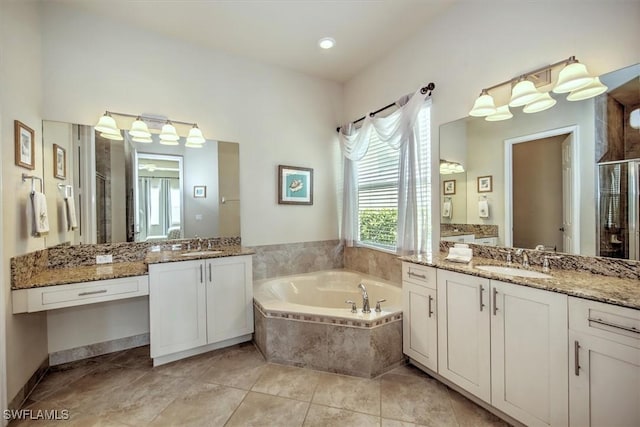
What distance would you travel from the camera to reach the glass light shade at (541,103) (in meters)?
1.71

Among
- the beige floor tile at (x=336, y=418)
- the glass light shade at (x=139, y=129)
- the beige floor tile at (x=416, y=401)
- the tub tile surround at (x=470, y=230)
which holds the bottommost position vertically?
the beige floor tile at (x=416, y=401)

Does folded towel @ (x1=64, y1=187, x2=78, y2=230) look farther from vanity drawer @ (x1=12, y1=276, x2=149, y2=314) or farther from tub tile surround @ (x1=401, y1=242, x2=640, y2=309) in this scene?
tub tile surround @ (x1=401, y1=242, x2=640, y2=309)

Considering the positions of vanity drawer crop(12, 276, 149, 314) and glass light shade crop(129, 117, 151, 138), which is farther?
glass light shade crop(129, 117, 151, 138)

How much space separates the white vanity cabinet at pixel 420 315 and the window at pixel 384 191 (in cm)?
58

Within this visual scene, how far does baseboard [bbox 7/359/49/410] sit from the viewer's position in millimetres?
1711

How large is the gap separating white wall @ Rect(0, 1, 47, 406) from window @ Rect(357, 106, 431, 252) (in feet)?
9.74

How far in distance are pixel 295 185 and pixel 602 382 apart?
2853mm

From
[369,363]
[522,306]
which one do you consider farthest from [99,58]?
[522,306]

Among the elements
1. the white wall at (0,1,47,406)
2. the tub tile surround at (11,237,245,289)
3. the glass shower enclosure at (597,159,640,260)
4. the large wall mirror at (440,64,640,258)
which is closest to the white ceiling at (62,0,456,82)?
the white wall at (0,1,47,406)

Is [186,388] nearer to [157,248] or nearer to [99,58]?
[157,248]

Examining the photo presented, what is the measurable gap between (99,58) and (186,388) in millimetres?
2824

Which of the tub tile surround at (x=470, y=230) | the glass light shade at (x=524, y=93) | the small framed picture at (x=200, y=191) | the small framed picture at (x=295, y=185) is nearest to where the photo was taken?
the glass light shade at (x=524, y=93)

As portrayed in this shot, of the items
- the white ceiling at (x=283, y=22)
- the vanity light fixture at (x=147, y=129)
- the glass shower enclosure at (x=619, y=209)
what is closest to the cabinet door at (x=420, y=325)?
the glass shower enclosure at (x=619, y=209)

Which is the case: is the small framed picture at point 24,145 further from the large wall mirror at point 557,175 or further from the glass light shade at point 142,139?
the large wall mirror at point 557,175
